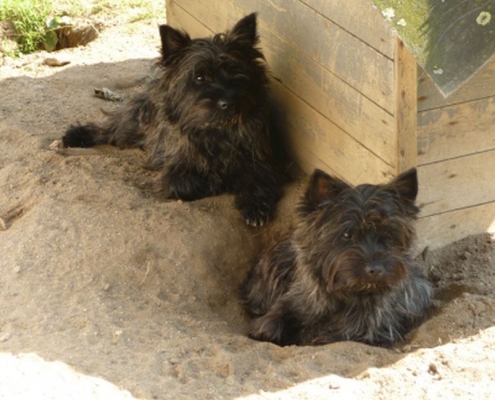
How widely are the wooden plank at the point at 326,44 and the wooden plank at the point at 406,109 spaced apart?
8cm

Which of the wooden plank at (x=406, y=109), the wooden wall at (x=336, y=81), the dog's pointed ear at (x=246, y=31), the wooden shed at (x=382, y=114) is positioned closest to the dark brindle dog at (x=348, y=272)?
the wooden plank at (x=406, y=109)

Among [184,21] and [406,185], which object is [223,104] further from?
[184,21]

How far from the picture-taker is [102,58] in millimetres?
11227

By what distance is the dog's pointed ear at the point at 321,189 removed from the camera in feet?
19.2

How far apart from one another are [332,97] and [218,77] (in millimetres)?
1035

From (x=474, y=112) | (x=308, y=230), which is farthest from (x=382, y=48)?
(x=308, y=230)

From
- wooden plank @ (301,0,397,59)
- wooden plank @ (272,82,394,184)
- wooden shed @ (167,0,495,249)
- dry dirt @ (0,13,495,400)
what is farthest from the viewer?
wooden plank @ (272,82,394,184)

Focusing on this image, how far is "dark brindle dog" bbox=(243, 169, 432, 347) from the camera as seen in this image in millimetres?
5730

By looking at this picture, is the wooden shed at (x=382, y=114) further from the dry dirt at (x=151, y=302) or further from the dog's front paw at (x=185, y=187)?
the dog's front paw at (x=185, y=187)

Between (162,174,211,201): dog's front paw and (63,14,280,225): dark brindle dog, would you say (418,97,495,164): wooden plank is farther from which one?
(162,174,211,201): dog's front paw

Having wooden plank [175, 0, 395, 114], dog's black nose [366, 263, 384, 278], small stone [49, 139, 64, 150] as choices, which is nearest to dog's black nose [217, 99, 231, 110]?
wooden plank [175, 0, 395, 114]

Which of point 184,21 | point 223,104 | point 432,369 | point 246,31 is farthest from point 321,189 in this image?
point 184,21

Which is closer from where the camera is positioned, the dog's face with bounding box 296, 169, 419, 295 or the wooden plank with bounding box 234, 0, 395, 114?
the dog's face with bounding box 296, 169, 419, 295

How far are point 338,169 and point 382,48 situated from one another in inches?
50.5
